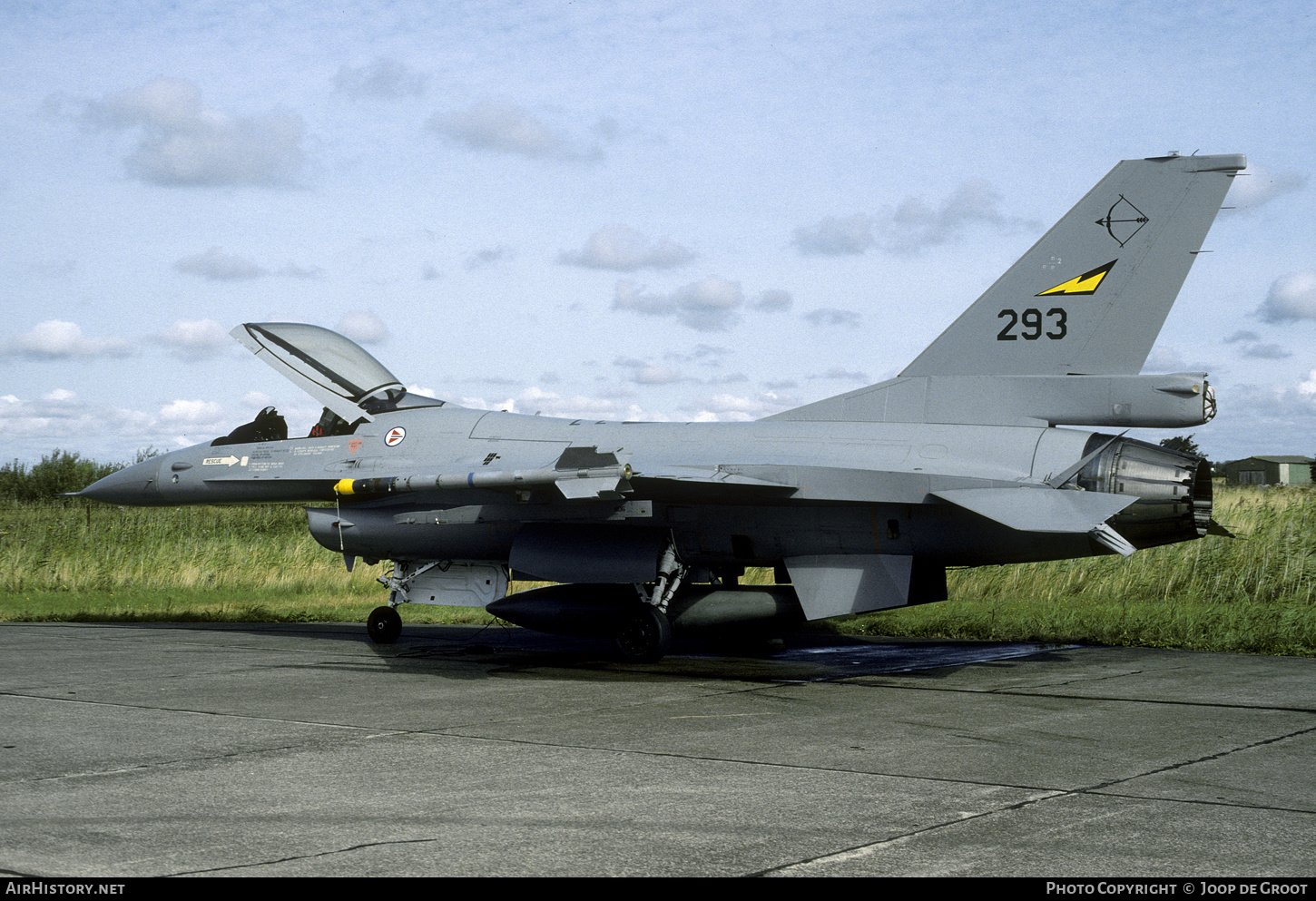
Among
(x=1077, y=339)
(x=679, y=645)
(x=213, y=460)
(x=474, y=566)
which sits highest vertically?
(x=1077, y=339)

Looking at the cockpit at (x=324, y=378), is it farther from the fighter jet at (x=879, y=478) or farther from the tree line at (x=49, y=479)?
the tree line at (x=49, y=479)

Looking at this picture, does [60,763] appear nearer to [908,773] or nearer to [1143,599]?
[908,773]

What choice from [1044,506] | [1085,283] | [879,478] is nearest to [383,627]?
[879,478]

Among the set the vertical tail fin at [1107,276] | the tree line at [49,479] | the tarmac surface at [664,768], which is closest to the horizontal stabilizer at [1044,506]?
the tarmac surface at [664,768]

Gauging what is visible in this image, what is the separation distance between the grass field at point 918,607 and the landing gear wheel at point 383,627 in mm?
3935

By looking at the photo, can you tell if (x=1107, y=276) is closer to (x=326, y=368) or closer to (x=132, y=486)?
(x=326, y=368)

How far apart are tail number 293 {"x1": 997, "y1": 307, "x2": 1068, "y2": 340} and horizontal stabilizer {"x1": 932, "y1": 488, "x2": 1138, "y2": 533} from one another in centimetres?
171

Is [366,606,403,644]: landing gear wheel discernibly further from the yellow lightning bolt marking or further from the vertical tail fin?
the yellow lightning bolt marking

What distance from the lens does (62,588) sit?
22.8 m

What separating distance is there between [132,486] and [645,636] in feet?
24.0

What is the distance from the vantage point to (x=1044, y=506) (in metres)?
9.53

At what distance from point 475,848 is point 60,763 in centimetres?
324

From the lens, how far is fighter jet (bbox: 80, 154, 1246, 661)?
33.3ft
